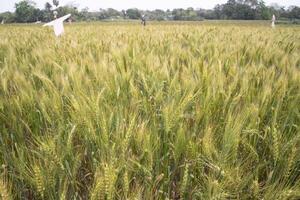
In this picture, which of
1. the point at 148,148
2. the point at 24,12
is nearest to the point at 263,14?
the point at 24,12

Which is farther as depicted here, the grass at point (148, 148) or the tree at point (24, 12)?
the tree at point (24, 12)

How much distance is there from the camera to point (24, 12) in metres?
87.6

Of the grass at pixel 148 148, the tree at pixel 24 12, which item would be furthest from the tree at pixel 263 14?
the grass at pixel 148 148

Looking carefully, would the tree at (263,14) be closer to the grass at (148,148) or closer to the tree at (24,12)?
the tree at (24,12)

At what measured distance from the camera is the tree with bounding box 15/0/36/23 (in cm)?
8791

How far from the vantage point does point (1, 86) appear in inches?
62.7

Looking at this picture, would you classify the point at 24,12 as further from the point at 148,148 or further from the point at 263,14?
the point at 148,148

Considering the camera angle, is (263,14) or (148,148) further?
(263,14)

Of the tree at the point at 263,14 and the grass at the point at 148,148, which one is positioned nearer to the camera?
the grass at the point at 148,148

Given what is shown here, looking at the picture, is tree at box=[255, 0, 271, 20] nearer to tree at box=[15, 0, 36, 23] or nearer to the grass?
tree at box=[15, 0, 36, 23]

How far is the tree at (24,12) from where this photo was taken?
87.9 metres

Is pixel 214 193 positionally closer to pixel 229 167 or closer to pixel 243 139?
pixel 229 167

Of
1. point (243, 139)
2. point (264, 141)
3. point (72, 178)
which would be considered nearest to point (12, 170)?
point (72, 178)

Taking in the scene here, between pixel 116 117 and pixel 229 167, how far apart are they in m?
0.48
